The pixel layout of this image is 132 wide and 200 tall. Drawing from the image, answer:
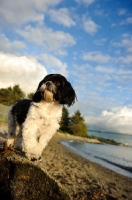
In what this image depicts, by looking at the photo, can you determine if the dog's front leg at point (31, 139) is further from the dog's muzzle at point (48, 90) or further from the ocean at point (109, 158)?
the ocean at point (109, 158)

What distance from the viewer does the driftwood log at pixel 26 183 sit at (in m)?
3.14

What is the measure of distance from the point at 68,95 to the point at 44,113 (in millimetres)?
941

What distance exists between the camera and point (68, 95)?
241 inches

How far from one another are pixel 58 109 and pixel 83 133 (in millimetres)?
90800

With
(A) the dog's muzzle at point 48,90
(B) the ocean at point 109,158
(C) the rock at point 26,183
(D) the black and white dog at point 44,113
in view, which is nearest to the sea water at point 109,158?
(B) the ocean at point 109,158

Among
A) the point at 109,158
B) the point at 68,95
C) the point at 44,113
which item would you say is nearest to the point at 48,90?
the point at 44,113

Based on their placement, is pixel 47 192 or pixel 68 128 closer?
pixel 47 192

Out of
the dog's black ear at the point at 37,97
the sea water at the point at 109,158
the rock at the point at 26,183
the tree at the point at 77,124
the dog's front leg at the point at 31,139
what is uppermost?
the tree at the point at 77,124

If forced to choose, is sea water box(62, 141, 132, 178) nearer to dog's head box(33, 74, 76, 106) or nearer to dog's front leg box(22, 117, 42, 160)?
dog's head box(33, 74, 76, 106)

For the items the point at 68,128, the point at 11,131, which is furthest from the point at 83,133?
the point at 11,131

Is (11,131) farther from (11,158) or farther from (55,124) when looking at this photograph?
(11,158)

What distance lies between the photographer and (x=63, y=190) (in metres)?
3.29

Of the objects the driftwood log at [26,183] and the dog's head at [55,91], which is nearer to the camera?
the driftwood log at [26,183]

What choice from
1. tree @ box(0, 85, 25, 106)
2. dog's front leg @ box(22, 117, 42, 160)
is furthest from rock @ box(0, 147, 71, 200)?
tree @ box(0, 85, 25, 106)
